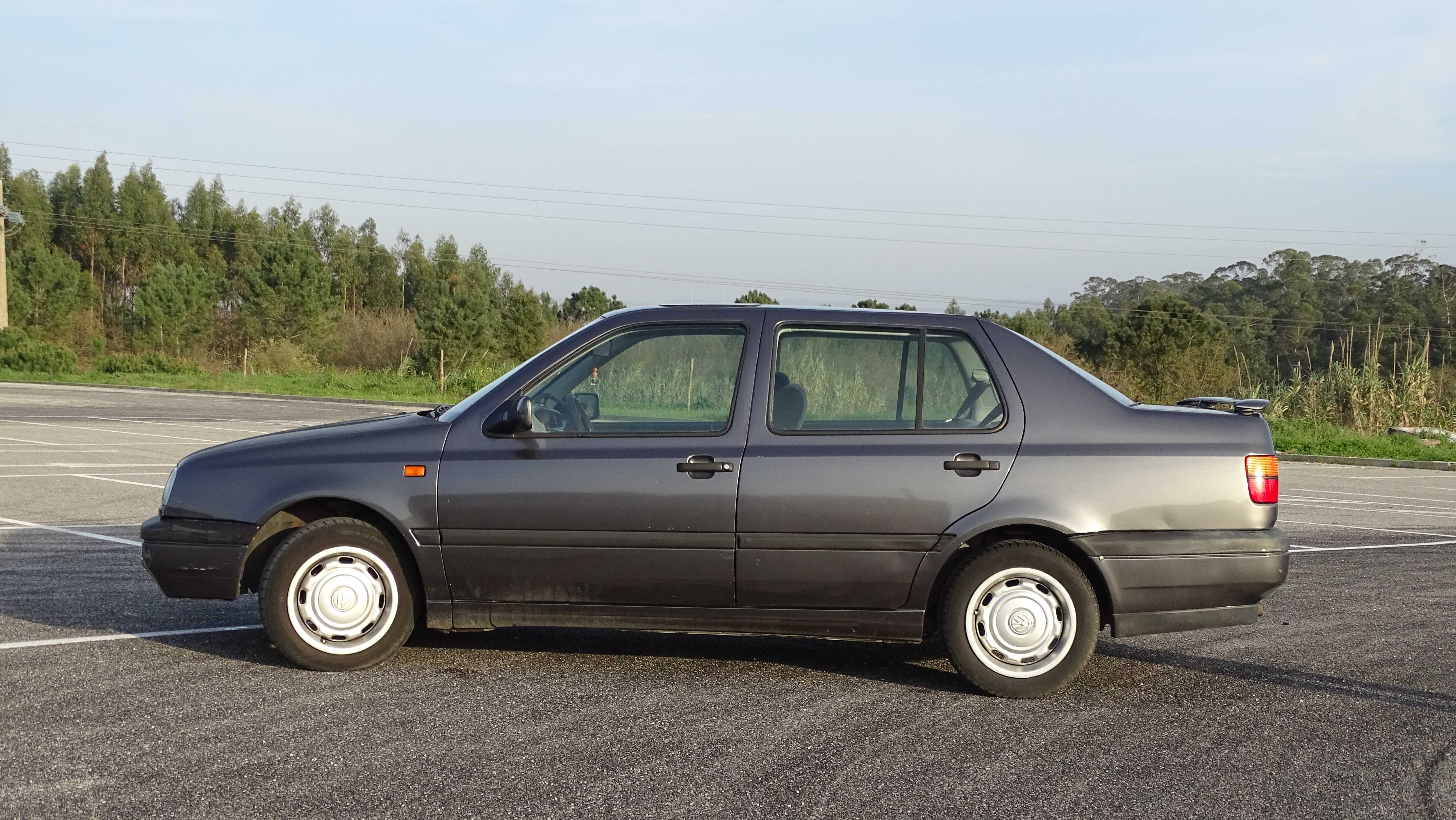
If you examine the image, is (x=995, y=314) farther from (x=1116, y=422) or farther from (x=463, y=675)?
(x=463, y=675)

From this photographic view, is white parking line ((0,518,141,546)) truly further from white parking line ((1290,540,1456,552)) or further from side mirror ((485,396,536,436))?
white parking line ((1290,540,1456,552))

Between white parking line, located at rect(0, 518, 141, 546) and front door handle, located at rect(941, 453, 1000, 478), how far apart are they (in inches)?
238

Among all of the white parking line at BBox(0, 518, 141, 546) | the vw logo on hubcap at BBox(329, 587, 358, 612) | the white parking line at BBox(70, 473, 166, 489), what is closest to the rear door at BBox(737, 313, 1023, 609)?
the vw logo on hubcap at BBox(329, 587, 358, 612)

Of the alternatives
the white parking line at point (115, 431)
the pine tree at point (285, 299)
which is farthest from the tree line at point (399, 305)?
the white parking line at point (115, 431)

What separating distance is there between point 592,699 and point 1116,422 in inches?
101

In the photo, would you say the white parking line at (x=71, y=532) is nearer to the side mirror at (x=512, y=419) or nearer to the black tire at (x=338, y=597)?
the black tire at (x=338, y=597)

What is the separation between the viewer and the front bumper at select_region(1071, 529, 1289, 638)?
17.3 ft

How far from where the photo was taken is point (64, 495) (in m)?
11.5

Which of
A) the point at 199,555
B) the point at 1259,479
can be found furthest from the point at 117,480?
the point at 1259,479

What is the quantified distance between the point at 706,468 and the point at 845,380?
766mm

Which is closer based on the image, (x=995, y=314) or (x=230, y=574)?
(x=230, y=574)

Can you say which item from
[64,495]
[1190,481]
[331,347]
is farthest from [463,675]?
[331,347]

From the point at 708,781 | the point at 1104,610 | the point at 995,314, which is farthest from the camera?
the point at 995,314

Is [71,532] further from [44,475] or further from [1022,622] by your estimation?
[1022,622]
